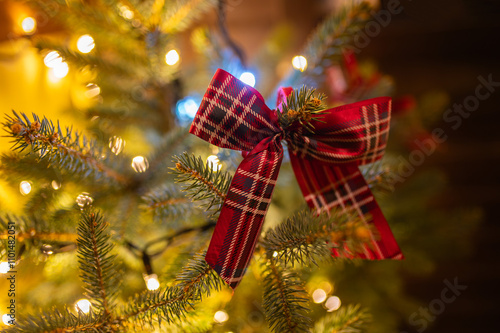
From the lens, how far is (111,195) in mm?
548

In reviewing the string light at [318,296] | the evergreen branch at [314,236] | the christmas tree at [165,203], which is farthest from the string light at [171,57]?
the string light at [318,296]

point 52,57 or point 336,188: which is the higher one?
point 52,57

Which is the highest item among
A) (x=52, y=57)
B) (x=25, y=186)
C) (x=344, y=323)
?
(x=52, y=57)

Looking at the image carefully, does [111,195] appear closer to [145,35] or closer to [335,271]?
[145,35]

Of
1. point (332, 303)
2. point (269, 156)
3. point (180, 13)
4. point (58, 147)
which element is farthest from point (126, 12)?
point (332, 303)

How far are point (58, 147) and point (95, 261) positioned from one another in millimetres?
153

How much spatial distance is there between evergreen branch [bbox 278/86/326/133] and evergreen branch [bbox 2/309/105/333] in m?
0.31

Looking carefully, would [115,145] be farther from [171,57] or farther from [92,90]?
[92,90]

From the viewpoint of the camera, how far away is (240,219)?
0.35 metres

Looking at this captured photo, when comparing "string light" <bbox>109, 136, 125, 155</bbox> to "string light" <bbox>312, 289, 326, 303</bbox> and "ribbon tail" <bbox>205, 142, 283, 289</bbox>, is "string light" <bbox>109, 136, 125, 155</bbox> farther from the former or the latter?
"string light" <bbox>312, 289, 326, 303</bbox>

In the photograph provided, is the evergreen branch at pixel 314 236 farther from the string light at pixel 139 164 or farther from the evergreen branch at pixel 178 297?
the string light at pixel 139 164

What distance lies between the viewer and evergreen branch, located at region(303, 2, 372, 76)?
535 millimetres

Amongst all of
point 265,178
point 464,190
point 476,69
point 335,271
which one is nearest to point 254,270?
point 265,178

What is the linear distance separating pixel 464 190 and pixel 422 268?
63 cm
